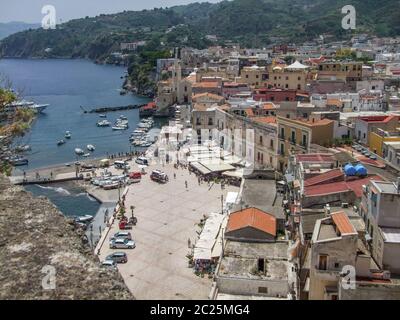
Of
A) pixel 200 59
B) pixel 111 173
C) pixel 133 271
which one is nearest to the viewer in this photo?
pixel 133 271

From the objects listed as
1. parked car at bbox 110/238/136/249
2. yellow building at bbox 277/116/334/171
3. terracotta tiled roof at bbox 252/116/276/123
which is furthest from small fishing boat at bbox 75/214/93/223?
terracotta tiled roof at bbox 252/116/276/123

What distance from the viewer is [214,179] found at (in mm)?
33594

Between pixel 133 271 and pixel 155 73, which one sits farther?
pixel 155 73

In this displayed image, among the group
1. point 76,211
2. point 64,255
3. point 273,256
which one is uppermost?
point 64,255

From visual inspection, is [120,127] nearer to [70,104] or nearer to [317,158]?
[70,104]

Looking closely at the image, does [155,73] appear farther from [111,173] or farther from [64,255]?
[64,255]

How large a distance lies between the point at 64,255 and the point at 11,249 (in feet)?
1.69

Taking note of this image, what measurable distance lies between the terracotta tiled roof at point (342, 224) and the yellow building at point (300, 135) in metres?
12.5

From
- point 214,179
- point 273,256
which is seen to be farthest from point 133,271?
point 214,179

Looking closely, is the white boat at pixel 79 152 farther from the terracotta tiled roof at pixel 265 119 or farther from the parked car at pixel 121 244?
the parked car at pixel 121 244

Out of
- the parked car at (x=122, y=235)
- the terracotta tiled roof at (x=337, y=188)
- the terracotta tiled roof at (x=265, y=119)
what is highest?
the terracotta tiled roof at (x=265, y=119)

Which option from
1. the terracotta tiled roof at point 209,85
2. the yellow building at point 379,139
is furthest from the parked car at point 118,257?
the terracotta tiled roof at point 209,85

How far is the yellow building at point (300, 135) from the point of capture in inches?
1025

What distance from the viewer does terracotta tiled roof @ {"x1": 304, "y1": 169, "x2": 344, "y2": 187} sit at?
18828mm
